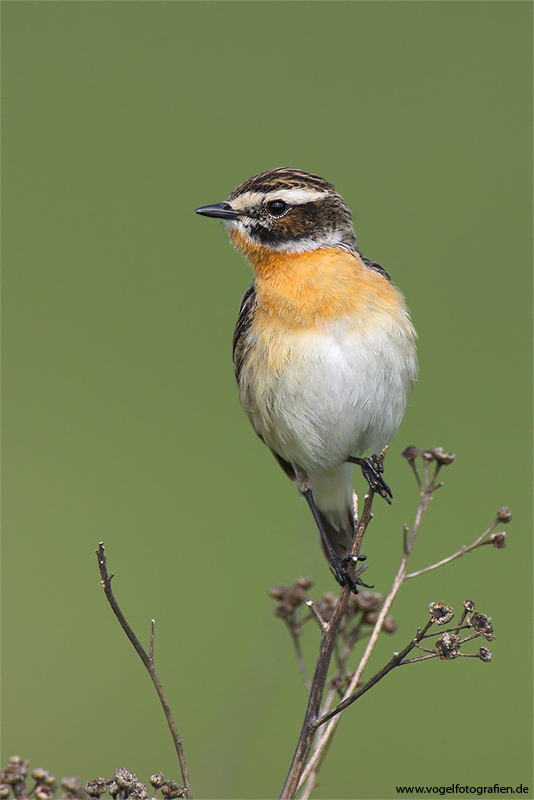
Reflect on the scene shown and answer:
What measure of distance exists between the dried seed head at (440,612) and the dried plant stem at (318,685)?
1.22 feet

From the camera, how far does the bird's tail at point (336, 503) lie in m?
5.09

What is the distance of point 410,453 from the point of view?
11.2ft

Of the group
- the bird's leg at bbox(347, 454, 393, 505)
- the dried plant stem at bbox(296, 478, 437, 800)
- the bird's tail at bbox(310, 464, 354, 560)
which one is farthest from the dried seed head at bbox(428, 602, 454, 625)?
the bird's tail at bbox(310, 464, 354, 560)

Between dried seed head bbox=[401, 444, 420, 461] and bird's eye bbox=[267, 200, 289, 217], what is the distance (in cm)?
166

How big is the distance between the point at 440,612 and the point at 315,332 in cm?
192

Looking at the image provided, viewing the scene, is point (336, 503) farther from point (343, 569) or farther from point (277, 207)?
point (277, 207)

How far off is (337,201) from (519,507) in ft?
14.2

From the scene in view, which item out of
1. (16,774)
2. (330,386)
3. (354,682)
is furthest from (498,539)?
(16,774)

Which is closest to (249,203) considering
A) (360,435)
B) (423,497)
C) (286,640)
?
(360,435)

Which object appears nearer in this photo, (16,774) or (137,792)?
(137,792)

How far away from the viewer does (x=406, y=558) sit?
306cm

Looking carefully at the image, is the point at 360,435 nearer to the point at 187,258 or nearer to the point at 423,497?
the point at 423,497

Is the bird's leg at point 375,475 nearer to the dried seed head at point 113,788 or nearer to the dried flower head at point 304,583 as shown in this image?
the dried flower head at point 304,583

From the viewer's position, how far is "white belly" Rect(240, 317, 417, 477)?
4.30 meters
